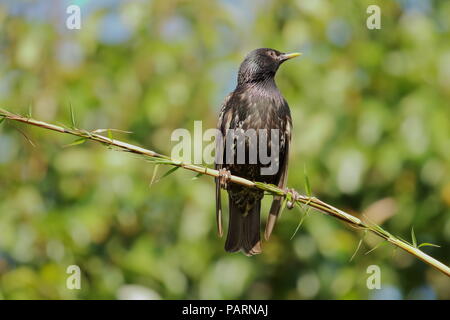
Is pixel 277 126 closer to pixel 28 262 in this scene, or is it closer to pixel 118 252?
pixel 118 252

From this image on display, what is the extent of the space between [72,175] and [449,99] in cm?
258

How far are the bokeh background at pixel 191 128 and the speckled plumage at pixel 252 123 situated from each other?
354 mm

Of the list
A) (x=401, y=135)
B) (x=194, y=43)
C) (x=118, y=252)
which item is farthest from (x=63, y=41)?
(x=401, y=135)

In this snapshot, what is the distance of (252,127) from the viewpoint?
12.6 ft

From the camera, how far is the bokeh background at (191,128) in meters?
4.41

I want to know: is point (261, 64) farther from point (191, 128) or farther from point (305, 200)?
point (305, 200)

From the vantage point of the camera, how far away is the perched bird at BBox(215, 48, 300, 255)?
12.6 ft

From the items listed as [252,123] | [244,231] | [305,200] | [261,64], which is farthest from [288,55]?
[305,200]

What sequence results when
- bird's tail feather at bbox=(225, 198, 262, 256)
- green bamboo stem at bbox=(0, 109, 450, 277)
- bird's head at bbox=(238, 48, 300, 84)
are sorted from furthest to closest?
1. bird's head at bbox=(238, 48, 300, 84)
2. bird's tail feather at bbox=(225, 198, 262, 256)
3. green bamboo stem at bbox=(0, 109, 450, 277)

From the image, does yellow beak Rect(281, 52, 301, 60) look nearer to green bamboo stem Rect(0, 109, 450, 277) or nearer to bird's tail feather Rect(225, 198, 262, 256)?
bird's tail feather Rect(225, 198, 262, 256)

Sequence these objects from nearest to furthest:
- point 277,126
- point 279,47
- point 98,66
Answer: point 277,126
point 279,47
point 98,66

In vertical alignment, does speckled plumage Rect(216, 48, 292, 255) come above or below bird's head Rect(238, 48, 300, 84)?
below

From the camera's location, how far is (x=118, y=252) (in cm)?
470

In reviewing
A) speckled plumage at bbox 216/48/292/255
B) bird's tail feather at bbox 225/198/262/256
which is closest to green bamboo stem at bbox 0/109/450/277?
bird's tail feather at bbox 225/198/262/256
